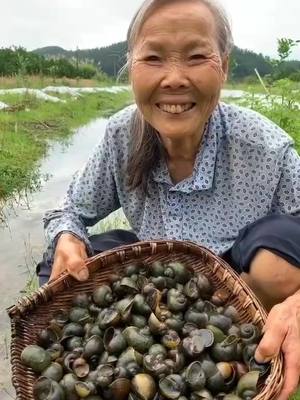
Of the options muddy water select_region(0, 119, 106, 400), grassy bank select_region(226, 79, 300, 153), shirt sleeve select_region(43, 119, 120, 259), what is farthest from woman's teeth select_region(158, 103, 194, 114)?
grassy bank select_region(226, 79, 300, 153)

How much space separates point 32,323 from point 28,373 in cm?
25

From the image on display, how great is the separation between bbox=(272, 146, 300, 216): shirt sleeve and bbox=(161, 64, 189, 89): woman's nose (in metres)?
0.59

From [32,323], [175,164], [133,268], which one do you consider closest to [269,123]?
[175,164]

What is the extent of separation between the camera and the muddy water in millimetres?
2964

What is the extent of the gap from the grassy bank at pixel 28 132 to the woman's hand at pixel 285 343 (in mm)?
1562

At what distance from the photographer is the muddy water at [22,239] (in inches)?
117

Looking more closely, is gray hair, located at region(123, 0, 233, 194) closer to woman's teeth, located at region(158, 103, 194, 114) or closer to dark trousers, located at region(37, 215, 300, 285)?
woman's teeth, located at region(158, 103, 194, 114)

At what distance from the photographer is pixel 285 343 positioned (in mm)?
1773

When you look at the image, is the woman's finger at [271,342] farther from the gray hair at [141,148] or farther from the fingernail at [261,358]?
the gray hair at [141,148]

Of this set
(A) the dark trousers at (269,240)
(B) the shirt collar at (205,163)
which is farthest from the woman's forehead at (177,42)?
(A) the dark trousers at (269,240)

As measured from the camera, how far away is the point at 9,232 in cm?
473

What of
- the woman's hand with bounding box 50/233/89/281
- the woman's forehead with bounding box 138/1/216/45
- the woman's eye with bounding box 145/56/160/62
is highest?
the woman's forehead with bounding box 138/1/216/45

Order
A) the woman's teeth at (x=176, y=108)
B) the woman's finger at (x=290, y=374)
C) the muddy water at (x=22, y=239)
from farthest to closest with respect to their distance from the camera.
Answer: the muddy water at (x=22, y=239)
the woman's teeth at (x=176, y=108)
the woman's finger at (x=290, y=374)

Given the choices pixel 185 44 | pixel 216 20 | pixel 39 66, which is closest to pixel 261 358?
pixel 185 44
